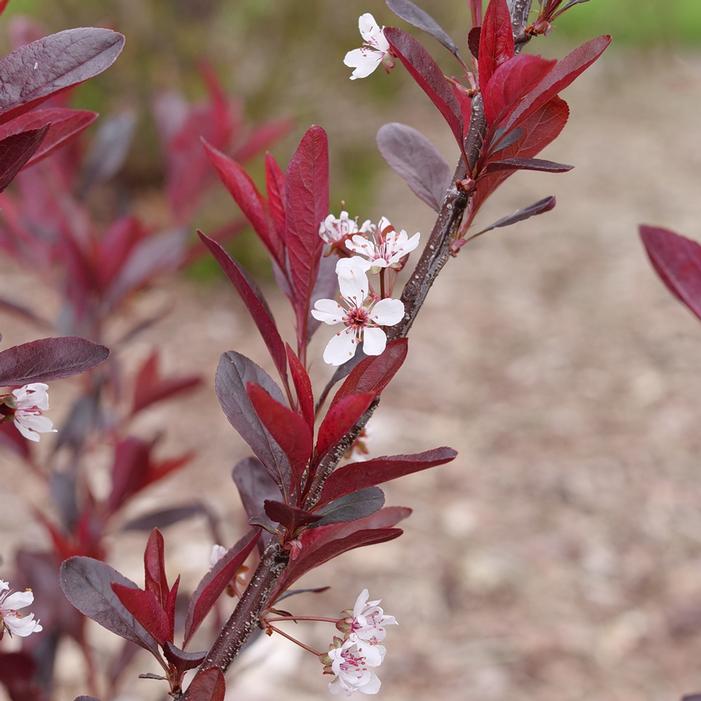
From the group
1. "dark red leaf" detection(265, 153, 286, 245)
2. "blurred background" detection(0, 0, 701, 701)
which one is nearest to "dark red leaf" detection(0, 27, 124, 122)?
"dark red leaf" detection(265, 153, 286, 245)

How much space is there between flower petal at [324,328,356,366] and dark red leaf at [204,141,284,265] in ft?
0.40

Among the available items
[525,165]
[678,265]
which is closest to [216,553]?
[525,165]

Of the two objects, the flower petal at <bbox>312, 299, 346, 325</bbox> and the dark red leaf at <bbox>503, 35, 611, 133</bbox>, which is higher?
the dark red leaf at <bbox>503, 35, 611, 133</bbox>

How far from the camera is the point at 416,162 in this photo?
763 millimetres

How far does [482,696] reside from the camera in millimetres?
1952

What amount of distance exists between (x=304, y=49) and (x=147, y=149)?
1109 millimetres

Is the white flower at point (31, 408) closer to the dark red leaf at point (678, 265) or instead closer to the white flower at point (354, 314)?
the white flower at point (354, 314)

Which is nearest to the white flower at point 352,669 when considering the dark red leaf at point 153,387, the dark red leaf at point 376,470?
the dark red leaf at point 376,470

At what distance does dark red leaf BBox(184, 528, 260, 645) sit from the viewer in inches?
26.2

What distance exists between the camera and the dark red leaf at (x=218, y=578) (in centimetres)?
66

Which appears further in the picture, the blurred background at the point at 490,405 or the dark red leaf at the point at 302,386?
the blurred background at the point at 490,405

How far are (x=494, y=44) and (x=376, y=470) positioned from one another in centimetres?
29

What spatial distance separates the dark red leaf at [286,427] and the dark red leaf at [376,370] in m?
0.04

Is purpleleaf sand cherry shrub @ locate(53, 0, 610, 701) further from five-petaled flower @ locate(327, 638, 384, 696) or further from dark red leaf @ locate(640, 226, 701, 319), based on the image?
dark red leaf @ locate(640, 226, 701, 319)
